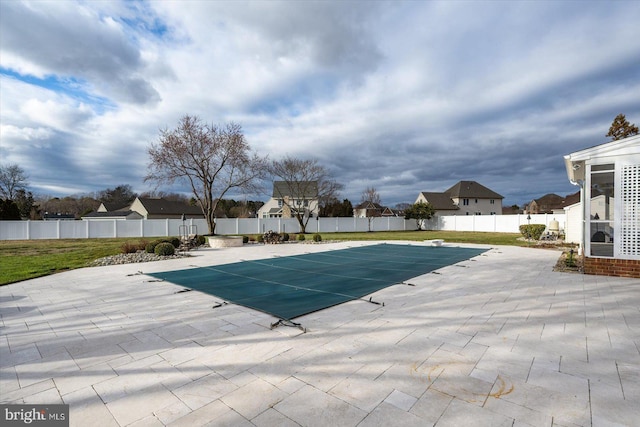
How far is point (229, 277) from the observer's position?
24.0ft

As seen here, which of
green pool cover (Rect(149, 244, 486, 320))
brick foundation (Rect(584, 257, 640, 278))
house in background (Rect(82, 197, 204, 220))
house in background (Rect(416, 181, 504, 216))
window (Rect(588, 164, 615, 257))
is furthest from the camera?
house in background (Rect(416, 181, 504, 216))

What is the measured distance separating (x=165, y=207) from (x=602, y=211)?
4428cm

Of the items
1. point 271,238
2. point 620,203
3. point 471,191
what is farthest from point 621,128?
point 471,191

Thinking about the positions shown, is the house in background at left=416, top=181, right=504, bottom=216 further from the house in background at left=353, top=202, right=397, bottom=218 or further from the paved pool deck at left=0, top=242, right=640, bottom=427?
the paved pool deck at left=0, top=242, right=640, bottom=427

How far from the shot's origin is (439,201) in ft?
150

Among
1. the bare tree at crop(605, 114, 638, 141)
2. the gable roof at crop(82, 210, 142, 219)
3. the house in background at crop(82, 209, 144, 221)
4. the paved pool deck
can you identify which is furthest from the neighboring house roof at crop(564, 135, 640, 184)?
the gable roof at crop(82, 210, 142, 219)

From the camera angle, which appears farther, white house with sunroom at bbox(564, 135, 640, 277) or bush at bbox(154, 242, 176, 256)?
bush at bbox(154, 242, 176, 256)

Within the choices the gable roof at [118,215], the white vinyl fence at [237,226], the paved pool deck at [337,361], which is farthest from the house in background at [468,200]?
the paved pool deck at [337,361]

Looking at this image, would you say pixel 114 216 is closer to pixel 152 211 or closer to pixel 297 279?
pixel 152 211

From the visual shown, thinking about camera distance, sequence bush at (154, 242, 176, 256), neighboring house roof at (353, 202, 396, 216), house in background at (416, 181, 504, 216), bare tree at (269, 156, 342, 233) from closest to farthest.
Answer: bush at (154, 242, 176, 256) → bare tree at (269, 156, 342, 233) → house in background at (416, 181, 504, 216) → neighboring house roof at (353, 202, 396, 216)

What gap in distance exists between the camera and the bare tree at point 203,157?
2089cm

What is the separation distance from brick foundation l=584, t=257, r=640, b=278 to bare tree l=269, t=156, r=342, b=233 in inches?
931

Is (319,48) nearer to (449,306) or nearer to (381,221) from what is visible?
(449,306)

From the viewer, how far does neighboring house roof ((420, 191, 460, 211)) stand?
45.0m
